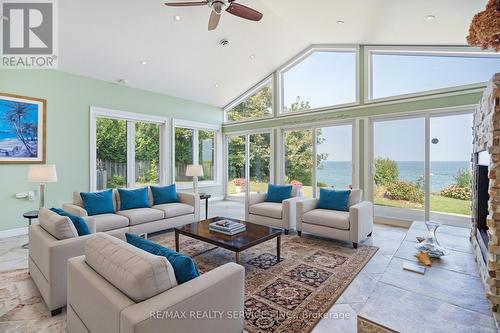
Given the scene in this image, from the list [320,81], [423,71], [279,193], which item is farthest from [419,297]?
[320,81]

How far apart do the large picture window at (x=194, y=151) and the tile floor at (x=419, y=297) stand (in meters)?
4.16

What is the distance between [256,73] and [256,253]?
4840 millimetres

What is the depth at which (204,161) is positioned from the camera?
7.75 meters

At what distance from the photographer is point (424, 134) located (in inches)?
188

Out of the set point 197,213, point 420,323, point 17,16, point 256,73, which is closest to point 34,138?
point 17,16

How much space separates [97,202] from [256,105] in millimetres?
4991

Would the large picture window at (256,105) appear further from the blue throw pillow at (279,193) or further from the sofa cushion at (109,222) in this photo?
the sofa cushion at (109,222)

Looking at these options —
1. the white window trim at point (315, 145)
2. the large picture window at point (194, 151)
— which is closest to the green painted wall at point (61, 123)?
the large picture window at point (194, 151)

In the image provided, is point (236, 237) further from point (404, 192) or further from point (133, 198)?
point (404, 192)

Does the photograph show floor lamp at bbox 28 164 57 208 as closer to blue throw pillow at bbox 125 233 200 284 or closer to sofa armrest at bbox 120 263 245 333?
blue throw pillow at bbox 125 233 200 284

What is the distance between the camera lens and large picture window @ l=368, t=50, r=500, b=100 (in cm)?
425

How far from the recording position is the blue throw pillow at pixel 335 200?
13.4 feet

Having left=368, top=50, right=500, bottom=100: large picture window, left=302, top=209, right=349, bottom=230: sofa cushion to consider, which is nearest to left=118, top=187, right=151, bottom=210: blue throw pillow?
left=302, top=209, right=349, bottom=230: sofa cushion

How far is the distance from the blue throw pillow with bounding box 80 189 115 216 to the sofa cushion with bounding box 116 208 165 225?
0.18 metres
